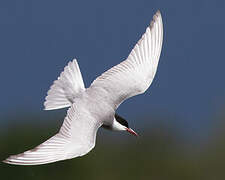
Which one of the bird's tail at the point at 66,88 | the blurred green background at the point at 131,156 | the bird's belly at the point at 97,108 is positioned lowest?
the blurred green background at the point at 131,156

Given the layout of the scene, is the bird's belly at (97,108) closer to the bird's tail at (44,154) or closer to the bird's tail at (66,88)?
the bird's tail at (66,88)

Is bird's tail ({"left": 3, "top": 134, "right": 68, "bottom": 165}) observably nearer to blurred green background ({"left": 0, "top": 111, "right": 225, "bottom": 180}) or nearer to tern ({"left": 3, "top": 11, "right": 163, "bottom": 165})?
tern ({"left": 3, "top": 11, "right": 163, "bottom": 165})

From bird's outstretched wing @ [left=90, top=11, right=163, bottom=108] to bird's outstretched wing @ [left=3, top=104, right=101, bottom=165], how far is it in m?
0.67

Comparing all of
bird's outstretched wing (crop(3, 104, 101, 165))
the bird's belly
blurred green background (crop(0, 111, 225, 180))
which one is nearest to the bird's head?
the bird's belly

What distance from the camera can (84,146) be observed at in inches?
252

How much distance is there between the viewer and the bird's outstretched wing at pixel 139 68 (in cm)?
752

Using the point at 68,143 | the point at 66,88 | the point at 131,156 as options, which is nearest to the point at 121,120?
the point at 66,88

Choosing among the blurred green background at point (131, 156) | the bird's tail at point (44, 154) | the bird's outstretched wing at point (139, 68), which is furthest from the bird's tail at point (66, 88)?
the blurred green background at point (131, 156)

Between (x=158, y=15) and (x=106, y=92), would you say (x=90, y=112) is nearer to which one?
(x=106, y=92)

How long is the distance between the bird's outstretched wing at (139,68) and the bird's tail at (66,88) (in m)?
0.20

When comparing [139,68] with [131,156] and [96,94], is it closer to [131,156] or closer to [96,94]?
[96,94]

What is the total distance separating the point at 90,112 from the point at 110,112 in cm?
25

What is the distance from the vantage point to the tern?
6395mm

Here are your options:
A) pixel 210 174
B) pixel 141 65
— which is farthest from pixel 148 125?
pixel 141 65
